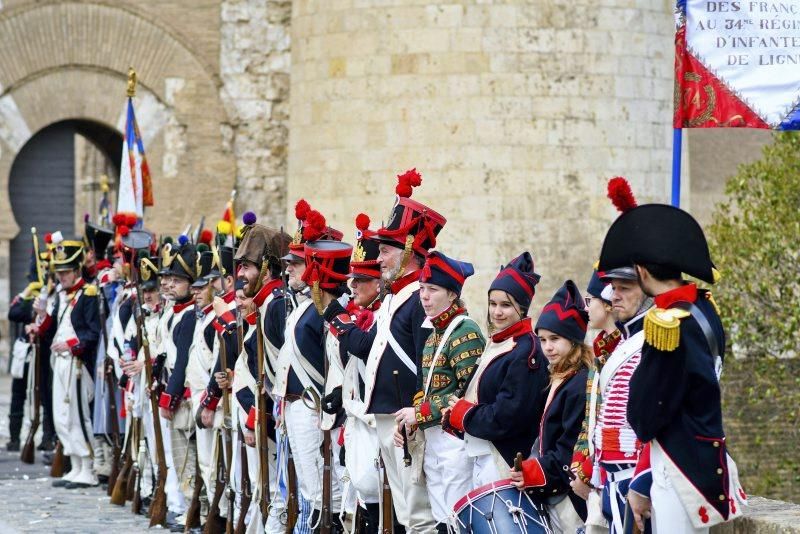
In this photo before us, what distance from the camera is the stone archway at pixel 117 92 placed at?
19.8 m

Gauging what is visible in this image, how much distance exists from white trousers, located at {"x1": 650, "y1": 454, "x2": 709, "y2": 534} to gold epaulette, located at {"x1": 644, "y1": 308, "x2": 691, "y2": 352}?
43 centimetres

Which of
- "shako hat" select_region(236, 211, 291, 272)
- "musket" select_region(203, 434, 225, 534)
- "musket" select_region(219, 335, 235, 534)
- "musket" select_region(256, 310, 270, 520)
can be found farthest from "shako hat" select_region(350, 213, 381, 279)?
"musket" select_region(203, 434, 225, 534)

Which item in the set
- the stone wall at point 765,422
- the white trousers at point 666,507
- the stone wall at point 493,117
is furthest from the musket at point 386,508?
the stone wall at point 493,117

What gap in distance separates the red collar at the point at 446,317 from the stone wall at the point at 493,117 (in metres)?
10.6

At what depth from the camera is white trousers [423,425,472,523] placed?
738cm

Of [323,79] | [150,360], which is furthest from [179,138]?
[150,360]

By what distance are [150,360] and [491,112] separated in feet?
24.7

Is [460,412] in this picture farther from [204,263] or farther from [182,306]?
[182,306]

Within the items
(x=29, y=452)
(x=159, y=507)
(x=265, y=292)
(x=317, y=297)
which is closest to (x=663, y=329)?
(x=317, y=297)

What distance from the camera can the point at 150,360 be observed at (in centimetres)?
1165

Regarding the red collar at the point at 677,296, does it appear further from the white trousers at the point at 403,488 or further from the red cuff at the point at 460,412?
the white trousers at the point at 403,488

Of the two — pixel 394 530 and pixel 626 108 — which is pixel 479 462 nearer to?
pixel 394 530

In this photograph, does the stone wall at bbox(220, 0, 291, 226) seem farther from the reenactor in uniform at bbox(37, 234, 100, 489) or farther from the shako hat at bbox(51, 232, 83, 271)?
the reenactor in uniform at bbox(37, 234, 100, 489)

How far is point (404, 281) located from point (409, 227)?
0.27 metres
